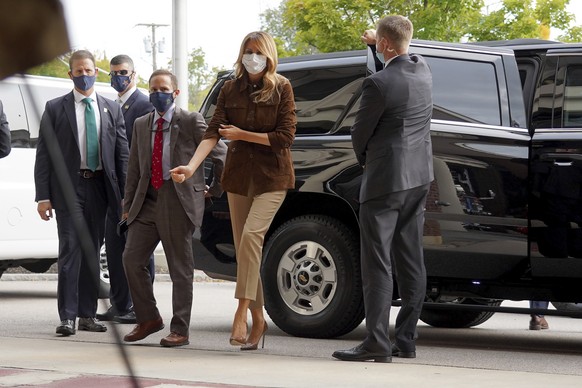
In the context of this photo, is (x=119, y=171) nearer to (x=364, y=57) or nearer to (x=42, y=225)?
(x=364, y=57)

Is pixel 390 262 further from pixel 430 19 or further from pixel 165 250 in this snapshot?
pixel 430 19

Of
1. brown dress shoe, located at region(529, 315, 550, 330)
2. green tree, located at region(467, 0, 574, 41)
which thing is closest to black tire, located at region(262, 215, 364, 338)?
brown dress shoe, located at region(529, 315, 550, 330)

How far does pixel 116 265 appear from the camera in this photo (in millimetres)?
8586

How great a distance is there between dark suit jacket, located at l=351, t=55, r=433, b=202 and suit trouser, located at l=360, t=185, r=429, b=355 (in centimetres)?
8

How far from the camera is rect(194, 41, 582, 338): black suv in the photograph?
6809 millimetres

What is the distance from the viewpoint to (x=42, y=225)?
11.0m

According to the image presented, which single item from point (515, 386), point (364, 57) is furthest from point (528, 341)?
point (515, 386)

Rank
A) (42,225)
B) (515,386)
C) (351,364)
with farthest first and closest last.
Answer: (42,225) < (351,364) < (515,386)

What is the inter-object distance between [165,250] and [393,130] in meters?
1.64

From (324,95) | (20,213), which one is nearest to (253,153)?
(324,95)

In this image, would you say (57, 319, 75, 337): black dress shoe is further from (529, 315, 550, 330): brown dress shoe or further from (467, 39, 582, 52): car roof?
(529, 315, 550, 330): brown dress shoe

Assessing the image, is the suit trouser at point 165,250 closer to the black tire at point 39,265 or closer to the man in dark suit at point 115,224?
the man in dark suit at point 115,224

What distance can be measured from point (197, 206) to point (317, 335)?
1160mm

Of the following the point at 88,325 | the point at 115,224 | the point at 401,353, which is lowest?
the point at 88,325
